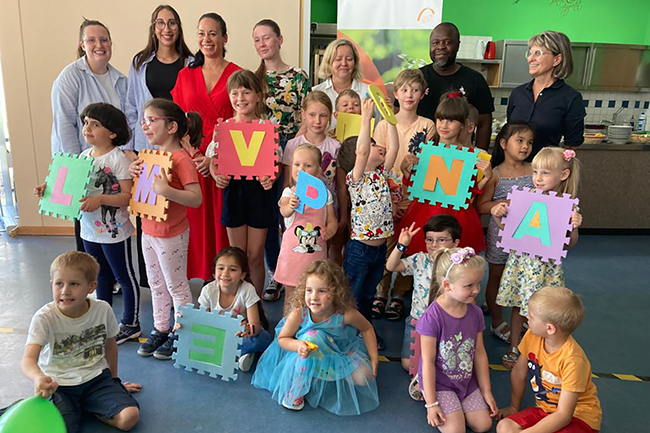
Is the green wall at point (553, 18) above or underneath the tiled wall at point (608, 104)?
above

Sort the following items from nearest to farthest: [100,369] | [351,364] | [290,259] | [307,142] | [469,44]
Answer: [100,369] → [351,364] → [290,259] → [307,142] → [469,44]

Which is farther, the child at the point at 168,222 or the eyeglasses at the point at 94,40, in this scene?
the eyeglasses at the point at 94,40

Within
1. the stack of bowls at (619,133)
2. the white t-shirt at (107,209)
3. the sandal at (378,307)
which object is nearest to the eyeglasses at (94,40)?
the white t-shirt at (107,209)

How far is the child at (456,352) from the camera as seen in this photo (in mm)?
2184

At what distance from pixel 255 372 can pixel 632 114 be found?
575 cm

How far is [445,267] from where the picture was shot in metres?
2.28

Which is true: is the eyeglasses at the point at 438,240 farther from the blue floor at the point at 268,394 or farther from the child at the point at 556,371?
the blue floor at the point at 268,394

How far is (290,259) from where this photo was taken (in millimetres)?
2686

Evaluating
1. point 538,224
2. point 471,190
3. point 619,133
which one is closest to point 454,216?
point 471,190

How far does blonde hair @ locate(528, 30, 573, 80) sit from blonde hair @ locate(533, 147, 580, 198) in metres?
0.71

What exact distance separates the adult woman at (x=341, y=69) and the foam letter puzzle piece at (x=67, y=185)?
4.91 ft

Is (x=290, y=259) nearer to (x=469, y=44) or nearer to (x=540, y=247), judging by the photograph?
(x=540, y=247)

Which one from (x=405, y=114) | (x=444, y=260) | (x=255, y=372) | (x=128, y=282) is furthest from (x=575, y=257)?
(x=128, y=282)

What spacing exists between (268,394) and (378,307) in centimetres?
112
